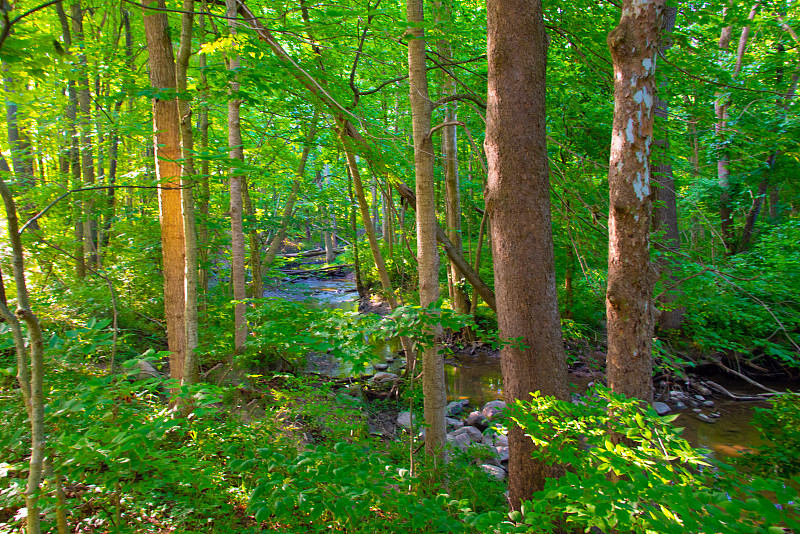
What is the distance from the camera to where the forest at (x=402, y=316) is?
1908 millimetres

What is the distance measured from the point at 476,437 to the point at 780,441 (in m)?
3.67

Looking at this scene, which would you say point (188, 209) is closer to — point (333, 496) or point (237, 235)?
point (237, 235)

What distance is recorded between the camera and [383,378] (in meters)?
7.88

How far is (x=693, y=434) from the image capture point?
628 cm

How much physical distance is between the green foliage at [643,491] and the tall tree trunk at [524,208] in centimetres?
55

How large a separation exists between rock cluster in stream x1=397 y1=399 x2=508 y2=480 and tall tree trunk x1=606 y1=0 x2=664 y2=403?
195 centimetres

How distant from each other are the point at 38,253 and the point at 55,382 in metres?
4.16

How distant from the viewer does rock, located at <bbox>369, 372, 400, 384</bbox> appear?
777cm

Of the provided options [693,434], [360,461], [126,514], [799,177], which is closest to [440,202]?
[693,434]

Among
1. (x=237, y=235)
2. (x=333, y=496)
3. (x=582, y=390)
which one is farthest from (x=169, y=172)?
(x=582, y=390)

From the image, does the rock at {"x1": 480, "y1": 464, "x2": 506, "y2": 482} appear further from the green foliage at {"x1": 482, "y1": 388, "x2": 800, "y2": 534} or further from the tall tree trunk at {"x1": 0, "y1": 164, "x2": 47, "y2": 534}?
the tall tree trunk at {"x1": 0, "y1": 164, "x2": 47, "y2": 534}

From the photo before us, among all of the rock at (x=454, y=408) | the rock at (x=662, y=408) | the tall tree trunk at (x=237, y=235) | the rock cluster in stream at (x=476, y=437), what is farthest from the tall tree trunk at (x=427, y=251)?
the rock at (x=662, y=408)

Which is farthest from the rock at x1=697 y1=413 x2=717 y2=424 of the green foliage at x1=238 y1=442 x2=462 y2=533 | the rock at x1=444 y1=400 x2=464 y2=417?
the green foliage at x1=238 y1=442 x2=462 y2=533

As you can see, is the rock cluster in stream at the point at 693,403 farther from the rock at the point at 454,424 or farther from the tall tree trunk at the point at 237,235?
the tall tree trunk at the point at 237,235
